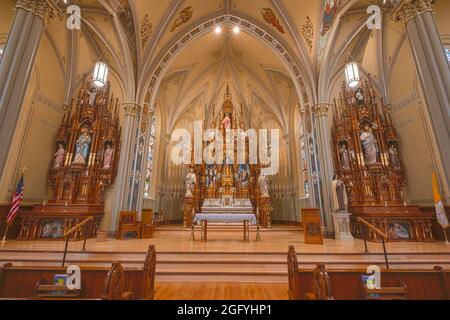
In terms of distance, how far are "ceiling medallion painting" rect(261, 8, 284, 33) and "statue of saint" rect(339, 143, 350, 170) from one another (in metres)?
7.18

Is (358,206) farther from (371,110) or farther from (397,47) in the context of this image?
(397,47)

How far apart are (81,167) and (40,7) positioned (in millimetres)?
5988

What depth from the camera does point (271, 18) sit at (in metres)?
11.1

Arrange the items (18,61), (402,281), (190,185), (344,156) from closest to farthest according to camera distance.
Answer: (402,281), (18,61), (344,156), (190,185)

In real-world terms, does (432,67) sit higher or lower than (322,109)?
lower

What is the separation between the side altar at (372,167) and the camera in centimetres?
789

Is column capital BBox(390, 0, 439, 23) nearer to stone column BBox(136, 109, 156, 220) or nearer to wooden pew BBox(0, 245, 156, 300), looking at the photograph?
wooden pew BBox(0, 245, 156, 300)

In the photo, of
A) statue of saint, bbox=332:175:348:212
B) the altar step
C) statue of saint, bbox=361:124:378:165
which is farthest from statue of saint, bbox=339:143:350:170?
the altar step

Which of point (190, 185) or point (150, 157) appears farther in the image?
point (190, 185)

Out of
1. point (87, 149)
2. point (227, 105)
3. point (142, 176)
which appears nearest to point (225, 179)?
point (142, 176)

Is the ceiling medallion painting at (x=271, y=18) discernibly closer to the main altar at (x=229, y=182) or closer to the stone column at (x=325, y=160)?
the stone column at (x=325, y=160)

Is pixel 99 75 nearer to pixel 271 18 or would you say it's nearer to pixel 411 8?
pixel 271 18

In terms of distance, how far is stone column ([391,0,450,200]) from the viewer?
453 centimetres

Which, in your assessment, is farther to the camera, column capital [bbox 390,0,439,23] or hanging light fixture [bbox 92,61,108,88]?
hanging light fixture [bbox 92,61,108,88]
